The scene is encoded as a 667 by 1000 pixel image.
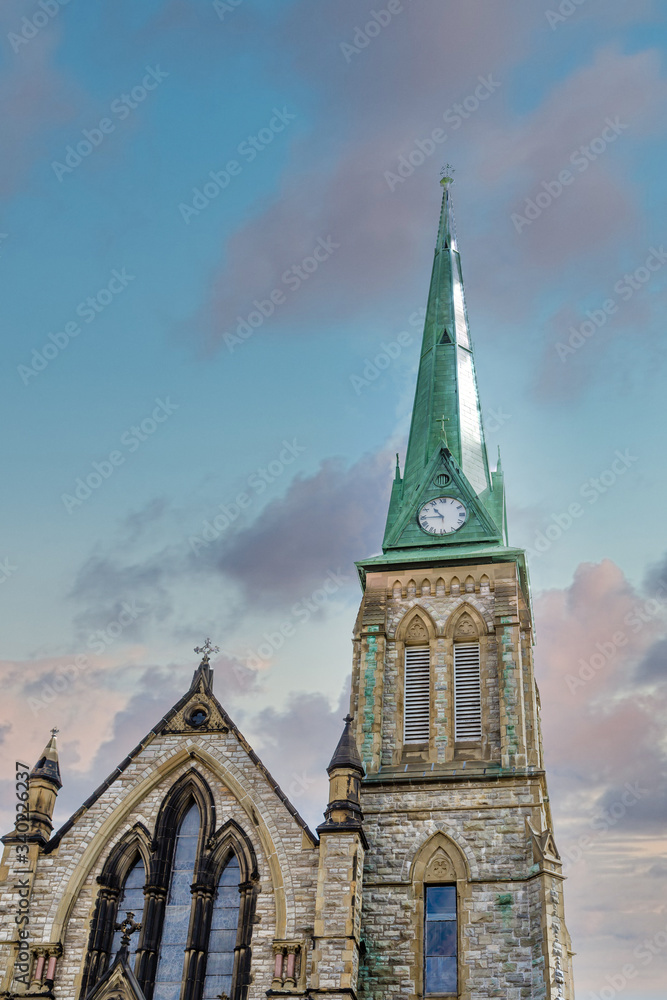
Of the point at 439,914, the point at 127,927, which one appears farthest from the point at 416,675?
the point at 127,927

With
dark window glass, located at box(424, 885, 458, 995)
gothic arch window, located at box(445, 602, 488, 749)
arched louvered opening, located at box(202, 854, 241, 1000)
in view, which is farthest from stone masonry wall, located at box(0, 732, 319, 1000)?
gothic arch window, located at box(445, 602, 488, 749)

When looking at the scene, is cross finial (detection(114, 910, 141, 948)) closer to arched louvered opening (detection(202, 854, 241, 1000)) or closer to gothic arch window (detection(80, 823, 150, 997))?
gothic arch window (detection(80, 823, 150, 997))

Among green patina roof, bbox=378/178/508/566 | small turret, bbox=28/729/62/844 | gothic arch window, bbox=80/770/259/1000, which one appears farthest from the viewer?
green patina roof, bbox=378/178/508/566

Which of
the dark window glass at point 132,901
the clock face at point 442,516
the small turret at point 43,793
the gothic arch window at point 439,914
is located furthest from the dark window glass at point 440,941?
the clock face at point 442,516

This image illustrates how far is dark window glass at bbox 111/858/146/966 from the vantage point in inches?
945

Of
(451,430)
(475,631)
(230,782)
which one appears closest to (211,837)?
(230,782)

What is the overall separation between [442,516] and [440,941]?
41.1ft

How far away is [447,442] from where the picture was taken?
3534 cm

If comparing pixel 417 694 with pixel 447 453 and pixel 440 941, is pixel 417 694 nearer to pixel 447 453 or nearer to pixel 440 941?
pixel 440 941

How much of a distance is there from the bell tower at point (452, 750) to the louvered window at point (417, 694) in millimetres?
38

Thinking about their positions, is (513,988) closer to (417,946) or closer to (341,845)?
(417,946)

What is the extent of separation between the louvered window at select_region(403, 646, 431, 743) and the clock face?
4.21 meters

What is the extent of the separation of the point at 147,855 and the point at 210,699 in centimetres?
384

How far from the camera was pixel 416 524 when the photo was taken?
1310 inches
